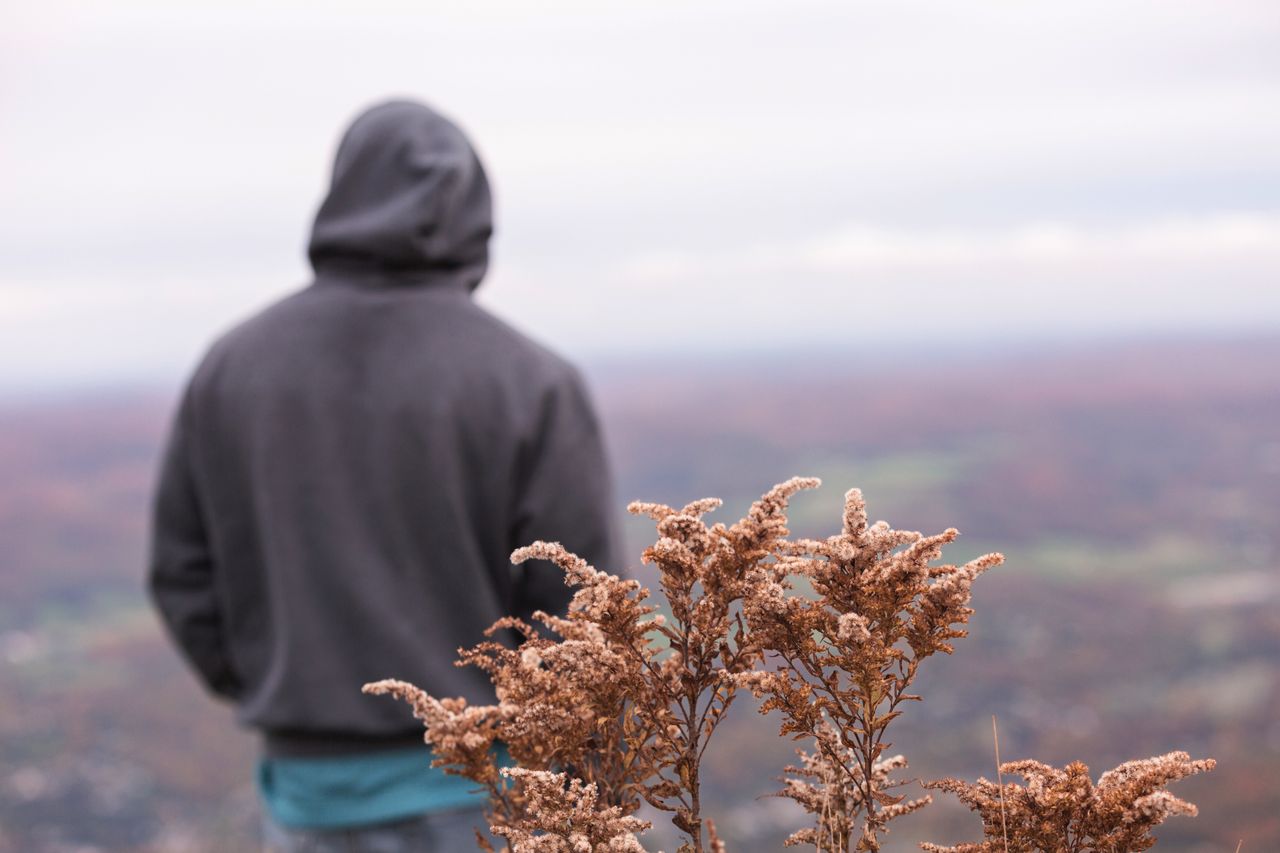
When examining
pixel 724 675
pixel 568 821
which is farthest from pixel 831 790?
pixel 568 821

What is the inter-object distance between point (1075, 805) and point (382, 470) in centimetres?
222

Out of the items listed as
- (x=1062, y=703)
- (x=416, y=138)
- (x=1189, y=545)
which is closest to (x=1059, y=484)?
(x=1189, y=545)

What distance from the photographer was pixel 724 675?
1493 millimetres

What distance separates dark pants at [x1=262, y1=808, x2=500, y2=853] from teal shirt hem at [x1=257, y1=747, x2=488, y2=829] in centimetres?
Result: 2

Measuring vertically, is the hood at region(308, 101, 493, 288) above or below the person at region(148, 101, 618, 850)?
above

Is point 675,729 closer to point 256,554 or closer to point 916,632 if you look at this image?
point 916,632

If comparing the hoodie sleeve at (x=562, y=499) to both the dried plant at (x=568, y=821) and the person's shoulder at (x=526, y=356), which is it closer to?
the person's shoulder at (x=526, y=356)

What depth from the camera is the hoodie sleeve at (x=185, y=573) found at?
3.63 m

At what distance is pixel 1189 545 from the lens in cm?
8812

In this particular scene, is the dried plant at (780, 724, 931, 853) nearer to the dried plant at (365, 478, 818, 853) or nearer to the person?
the dried plant at (365, 478, 818, 853)

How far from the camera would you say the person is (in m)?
3.21

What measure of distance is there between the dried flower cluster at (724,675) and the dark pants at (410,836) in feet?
5.46

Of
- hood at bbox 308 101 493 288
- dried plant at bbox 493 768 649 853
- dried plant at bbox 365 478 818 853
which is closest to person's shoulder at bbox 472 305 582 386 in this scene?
hood at bbox 308 101 493 288

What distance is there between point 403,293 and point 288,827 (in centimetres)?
158
